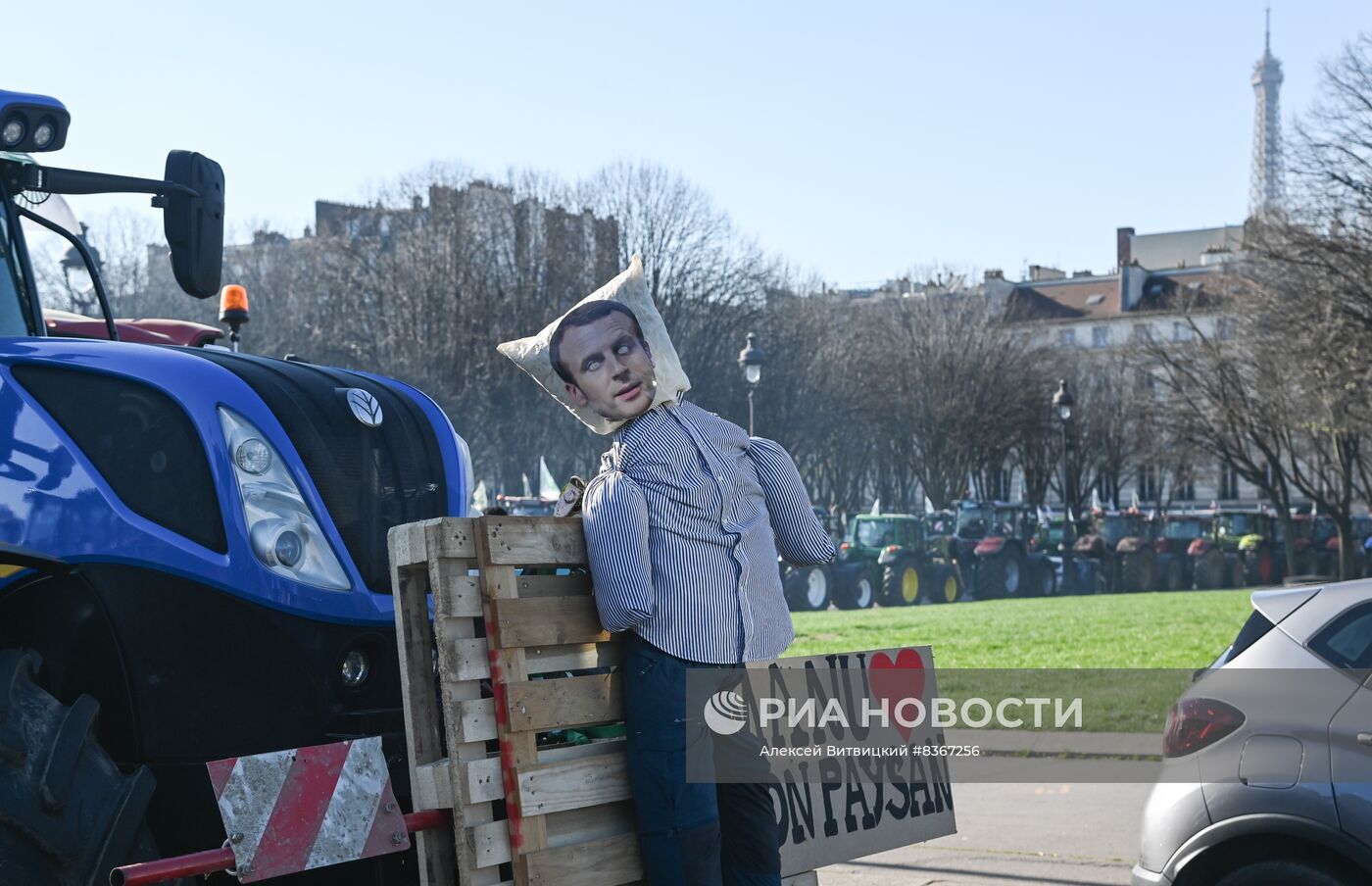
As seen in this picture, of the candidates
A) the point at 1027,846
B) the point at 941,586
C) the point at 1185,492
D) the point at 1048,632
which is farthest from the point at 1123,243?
the point at 1027,846

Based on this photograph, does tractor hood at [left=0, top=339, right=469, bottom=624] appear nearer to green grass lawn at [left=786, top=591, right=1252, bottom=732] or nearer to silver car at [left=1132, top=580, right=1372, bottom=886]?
silver car at [left=1132, top=580, right=1372, bottom=886]

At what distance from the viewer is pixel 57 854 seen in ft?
12.3

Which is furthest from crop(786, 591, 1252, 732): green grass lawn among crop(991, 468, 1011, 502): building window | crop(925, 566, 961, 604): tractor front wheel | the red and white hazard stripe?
crop(991, 468, 1011, 502): building window

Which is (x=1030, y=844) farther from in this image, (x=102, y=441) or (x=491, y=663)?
(x=102, y=441)

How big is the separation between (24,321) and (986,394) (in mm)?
62641

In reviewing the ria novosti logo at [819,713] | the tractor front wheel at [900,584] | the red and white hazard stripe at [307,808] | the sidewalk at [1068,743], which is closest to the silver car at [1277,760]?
the ria novosti logo at [819,713]

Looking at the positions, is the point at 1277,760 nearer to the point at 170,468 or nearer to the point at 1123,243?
the point at 170,468

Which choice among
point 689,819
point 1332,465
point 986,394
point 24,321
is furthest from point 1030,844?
point 986,394

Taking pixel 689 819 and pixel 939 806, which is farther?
pixel 939 806

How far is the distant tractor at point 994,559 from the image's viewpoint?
40.4 meters

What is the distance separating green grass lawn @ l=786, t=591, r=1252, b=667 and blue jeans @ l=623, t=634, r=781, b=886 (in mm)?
10207

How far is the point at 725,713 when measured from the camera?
4262 millimetres

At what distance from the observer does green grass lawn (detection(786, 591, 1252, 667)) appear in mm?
17797

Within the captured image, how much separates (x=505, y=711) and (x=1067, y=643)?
1699 cm
